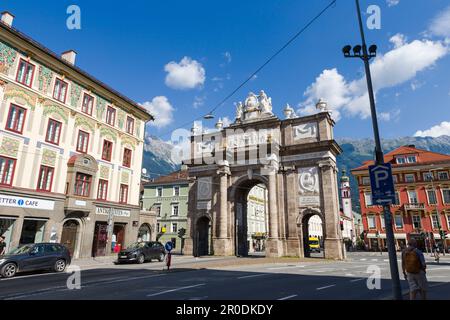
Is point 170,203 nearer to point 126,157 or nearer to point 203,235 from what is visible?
point 203,235

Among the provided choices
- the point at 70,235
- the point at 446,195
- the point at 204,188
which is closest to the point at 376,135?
the point at 70,235

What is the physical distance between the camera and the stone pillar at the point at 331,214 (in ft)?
94.0

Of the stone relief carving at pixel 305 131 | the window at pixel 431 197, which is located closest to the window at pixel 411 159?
the window at pixel 431 197

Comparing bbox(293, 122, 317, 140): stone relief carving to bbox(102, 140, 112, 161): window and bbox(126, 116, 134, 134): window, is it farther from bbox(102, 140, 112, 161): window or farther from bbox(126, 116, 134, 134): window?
bbox(102, 140, 112, 161): window

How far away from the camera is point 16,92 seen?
21.7 metres

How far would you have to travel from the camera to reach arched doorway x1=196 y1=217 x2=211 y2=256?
3641 centimetres

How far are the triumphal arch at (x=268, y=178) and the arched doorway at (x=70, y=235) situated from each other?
1413cm

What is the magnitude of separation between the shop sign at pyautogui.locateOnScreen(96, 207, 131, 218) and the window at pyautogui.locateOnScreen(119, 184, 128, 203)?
112 centimetres

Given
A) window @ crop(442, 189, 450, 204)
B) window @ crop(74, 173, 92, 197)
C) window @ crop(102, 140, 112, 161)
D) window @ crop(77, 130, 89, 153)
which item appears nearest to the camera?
window @ crop(74, 173, 92, 197)

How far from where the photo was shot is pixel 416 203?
50.0 meters

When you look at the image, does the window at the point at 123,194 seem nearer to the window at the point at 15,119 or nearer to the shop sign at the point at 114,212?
the shop sign at the point at 114,212

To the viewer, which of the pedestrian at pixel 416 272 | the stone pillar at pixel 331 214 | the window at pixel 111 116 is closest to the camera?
the pedestrian at pixel 416 272

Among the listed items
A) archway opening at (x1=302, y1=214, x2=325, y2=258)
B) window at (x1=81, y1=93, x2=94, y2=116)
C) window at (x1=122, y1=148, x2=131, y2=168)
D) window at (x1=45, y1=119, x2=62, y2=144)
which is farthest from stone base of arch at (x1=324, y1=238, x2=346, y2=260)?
window at (x1=45, y1=119, x2=62, y2=144)
